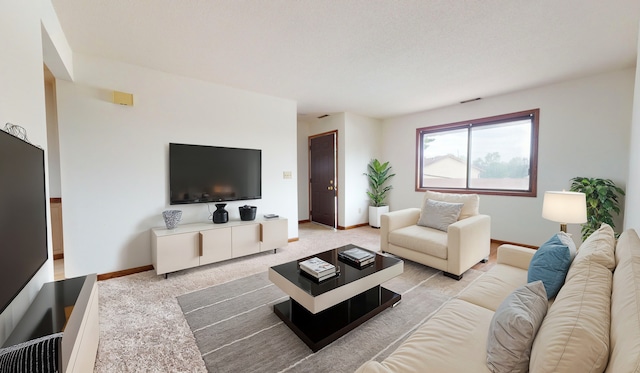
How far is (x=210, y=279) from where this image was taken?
9.21 ft

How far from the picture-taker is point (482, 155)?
4.36 metres

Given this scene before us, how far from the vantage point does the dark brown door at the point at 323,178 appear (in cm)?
539

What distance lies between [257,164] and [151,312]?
226 cm

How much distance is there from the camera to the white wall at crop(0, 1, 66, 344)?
3.99ft

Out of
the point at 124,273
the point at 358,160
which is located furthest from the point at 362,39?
the point at 124,273

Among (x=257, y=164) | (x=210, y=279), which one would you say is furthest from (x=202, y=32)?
(x=210, y=279)

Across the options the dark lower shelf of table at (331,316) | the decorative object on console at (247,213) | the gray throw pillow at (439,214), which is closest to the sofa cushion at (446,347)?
the dark lower shelf of table at (331,316)

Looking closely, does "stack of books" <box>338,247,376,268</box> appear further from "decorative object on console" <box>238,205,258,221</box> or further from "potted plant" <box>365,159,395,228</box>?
"potted plant" <box>365,159,395,228</box>

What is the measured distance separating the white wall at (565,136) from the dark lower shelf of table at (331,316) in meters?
3.05

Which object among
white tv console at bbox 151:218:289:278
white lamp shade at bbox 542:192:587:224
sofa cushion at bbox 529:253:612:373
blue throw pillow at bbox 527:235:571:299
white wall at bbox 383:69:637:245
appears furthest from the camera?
white wall at bbox 383:69:637:245

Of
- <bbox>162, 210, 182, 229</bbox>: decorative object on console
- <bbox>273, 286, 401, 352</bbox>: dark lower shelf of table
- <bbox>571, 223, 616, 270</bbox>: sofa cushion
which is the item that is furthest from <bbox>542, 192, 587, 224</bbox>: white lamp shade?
<bbox>162, 210, 182, 229</bbox>: decorative object on console

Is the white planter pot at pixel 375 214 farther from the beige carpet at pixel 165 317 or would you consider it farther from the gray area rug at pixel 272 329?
the gray area rug at pixel 272 329

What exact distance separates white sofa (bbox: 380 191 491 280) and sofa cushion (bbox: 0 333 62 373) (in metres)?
2.97

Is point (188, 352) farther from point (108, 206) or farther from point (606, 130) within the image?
point (606, 130)
